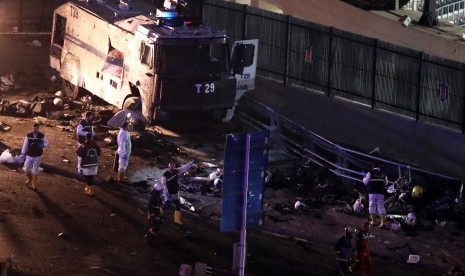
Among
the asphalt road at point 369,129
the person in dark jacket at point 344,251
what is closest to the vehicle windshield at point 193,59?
the asphalt road at point 369,129

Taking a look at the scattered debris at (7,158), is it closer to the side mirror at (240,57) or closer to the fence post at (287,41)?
the side mirror at (240,57)

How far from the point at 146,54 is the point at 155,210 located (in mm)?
7067

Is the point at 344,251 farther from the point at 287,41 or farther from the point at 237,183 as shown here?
the point at 287,41

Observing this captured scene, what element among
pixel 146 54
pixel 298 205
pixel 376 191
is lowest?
pixel 298 205

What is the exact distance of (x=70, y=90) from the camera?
105 ft

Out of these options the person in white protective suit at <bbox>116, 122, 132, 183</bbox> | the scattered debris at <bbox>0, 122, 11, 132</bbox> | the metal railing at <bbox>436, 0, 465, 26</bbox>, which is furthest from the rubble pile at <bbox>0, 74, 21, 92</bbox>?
the metal railing at <bbox>436, 0, 465, 26</bbox>

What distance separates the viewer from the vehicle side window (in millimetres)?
27541

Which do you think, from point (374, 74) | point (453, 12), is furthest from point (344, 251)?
point (453, 12)

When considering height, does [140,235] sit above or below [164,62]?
below

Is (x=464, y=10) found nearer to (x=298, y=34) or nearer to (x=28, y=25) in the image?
(x=298, y=34)

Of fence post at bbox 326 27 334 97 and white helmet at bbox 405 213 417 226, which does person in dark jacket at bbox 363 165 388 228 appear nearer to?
white helmet at bbox 405 213 417 226

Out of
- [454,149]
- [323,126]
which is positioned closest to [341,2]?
[323,126]

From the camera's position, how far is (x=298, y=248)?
73.6 feet

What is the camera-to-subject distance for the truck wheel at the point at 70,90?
31.5 metres
